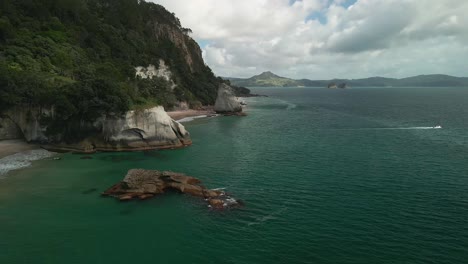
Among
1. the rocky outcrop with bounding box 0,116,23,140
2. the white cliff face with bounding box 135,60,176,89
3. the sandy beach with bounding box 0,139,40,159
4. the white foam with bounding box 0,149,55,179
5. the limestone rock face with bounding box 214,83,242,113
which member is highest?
the white cliff face with bounding box 135,60,176,89

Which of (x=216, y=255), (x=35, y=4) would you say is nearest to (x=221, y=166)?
(x=216, y=255)

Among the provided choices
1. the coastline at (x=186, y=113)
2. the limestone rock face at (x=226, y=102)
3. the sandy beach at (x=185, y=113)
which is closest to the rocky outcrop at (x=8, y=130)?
the coastline at (x=186, y=113)

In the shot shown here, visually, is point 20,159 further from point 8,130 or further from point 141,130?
point 141,130

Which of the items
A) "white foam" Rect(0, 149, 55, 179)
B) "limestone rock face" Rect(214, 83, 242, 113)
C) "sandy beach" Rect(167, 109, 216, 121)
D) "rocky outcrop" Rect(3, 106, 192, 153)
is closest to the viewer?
"white foam" Rect(0, 149, 55, 179)

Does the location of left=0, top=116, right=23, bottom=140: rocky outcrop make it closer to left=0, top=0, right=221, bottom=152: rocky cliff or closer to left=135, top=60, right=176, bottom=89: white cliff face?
left=0, top=0, right=221, bottom=152: rocky cliff

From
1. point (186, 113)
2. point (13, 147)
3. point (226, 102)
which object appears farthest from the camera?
point (226, 102)

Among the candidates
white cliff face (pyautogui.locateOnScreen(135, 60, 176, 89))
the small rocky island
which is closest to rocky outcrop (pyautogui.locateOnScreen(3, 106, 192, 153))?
the small rocky island

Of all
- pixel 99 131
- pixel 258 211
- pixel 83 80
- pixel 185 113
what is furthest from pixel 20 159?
pixel 185 113

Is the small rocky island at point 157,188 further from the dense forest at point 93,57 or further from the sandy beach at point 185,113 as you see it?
the sandy beach at point 185,113
